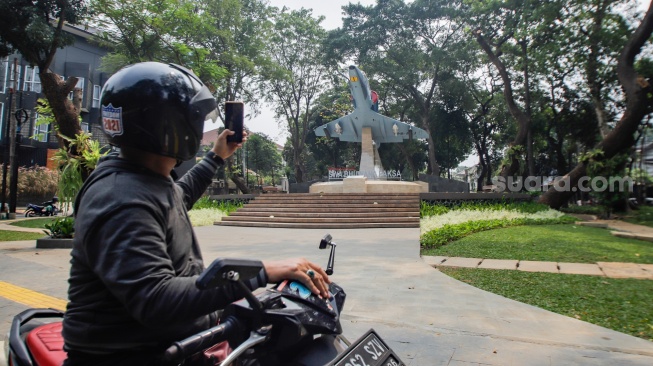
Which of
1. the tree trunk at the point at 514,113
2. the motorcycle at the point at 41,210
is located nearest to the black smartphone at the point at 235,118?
the motorcycle at the point at 41,210

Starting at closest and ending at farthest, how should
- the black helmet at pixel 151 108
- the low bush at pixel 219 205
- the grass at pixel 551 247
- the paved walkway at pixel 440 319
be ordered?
the black helmet at pixel 151 108 → the paved walkway at pixel 440 319 → the grass at pixel 551 247 → the low bush at pixel 219 205

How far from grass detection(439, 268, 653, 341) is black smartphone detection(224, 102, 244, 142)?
4.12 metres

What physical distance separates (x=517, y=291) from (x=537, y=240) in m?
5.25

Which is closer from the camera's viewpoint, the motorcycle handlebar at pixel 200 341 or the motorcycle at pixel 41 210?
the motorcycle handlebar at pixel 200 341

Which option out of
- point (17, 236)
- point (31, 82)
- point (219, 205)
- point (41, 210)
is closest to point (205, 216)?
point (219, 205)

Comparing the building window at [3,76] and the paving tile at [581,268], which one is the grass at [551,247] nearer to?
the paving tile at [581,268]

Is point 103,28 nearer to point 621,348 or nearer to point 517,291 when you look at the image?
point 517,291

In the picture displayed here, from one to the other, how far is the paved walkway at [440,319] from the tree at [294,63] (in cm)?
2423

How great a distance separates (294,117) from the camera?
35781 mm

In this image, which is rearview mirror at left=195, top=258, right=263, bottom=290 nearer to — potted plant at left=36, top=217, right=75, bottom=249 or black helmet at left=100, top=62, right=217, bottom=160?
black helmet at left=100, top=62, right=217, bottom=160

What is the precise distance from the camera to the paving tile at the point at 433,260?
7.46 meters

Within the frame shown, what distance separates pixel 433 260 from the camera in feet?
25.7

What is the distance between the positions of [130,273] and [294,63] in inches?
1310

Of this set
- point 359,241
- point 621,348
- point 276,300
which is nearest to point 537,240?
point 359,241
